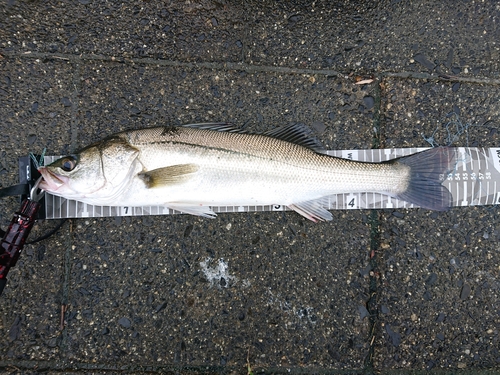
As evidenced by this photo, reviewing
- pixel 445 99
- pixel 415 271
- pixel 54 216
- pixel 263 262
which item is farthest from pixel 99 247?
pixel 445 99

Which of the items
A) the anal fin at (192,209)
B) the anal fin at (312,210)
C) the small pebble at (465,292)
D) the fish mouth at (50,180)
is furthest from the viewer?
the small pebble at (465,292)

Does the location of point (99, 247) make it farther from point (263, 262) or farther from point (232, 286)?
point (263, 262)

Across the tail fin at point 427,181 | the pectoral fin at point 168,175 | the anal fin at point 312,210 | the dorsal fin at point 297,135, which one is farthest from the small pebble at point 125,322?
the tail fin at point 427,181

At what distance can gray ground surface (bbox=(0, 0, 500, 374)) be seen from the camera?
10.2 ft

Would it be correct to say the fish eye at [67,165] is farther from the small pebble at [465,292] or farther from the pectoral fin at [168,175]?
the small pebble at [465,292]

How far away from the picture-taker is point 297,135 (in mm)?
3137

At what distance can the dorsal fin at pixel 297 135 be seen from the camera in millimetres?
3120

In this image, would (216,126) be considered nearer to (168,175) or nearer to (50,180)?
(168,175)

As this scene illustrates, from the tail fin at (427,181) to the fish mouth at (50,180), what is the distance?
109 inches

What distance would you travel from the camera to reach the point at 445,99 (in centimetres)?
341

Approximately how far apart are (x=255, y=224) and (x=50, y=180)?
5.65ft

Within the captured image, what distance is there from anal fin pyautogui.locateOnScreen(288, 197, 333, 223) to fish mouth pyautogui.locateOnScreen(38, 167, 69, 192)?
1863mm

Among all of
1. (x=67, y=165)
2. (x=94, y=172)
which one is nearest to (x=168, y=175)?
(x=94, y=172)

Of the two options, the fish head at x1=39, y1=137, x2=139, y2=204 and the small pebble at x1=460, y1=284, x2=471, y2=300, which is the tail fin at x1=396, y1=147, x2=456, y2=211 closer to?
the small pebble at x1=460, y1=284, x2=471, y2=300
